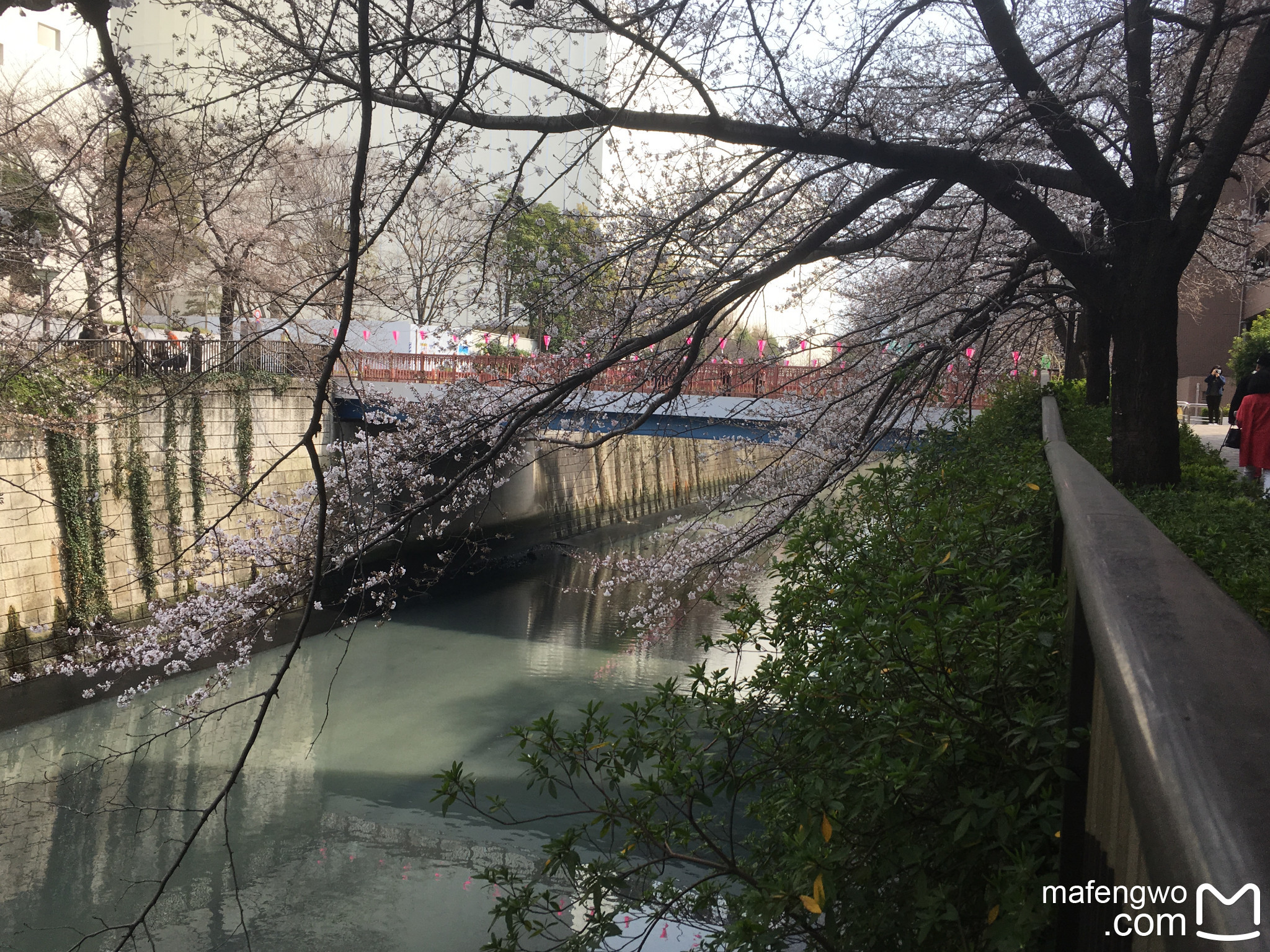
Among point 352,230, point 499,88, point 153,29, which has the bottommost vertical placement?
point 352,230

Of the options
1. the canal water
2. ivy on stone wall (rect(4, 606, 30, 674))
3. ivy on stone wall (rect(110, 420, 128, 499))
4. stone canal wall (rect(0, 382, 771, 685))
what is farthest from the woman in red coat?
ivy on stone wall (rect(110, 420, 128, 499))

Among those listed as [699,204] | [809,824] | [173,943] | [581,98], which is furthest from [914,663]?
[173,943]

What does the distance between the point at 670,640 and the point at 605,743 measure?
417 inches

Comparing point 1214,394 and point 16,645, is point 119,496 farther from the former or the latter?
point 1214,394

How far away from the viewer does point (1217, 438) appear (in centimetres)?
1235

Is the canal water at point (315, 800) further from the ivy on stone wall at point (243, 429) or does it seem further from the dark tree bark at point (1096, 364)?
the dark tree bark at point (1096, 364)

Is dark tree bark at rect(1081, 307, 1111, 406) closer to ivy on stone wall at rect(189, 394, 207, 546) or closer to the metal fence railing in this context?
the metal fence railing

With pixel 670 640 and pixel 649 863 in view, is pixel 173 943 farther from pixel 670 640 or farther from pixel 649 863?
pixel 670 640

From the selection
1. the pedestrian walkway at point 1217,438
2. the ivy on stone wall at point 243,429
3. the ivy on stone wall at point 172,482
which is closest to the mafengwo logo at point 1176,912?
the pedestrian walkway at point 1217,438

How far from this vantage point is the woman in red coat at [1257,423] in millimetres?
7406

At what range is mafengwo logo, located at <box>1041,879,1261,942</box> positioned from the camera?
348 mm

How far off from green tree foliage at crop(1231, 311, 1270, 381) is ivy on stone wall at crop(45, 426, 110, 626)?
1540 centimetres

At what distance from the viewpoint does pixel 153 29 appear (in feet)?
39.1

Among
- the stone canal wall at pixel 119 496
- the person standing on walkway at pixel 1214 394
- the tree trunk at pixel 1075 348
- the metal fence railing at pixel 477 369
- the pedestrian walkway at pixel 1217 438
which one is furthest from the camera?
the person standing on walkway at pixel 1214 394
